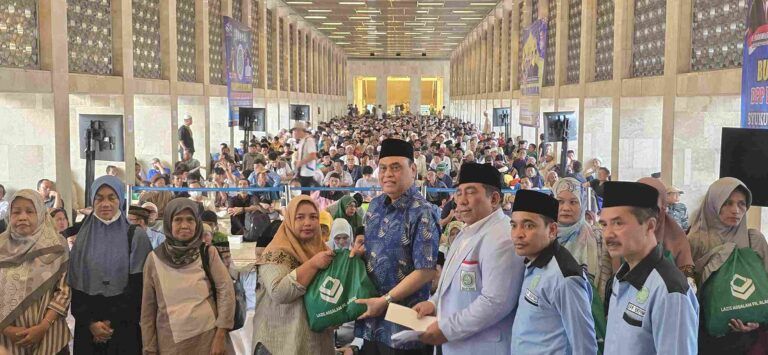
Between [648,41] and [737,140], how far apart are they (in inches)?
299

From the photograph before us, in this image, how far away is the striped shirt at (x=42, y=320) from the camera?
4316mm

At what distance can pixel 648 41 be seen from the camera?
40.9 feet

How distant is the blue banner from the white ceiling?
781 inches

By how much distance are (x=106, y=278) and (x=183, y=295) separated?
0.55 metres

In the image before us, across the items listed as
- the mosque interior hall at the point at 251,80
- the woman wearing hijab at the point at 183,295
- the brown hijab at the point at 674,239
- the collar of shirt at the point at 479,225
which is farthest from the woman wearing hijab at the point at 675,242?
the woman wearing hijab at the point at 183,295

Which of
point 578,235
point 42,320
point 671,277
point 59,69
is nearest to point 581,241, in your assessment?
point 578,235

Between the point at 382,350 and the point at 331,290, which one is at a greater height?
the point at 331,290

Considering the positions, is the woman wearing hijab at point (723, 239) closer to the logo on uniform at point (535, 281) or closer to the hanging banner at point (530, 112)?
the logo on uniform at point (535, 281)

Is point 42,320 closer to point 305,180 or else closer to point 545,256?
point 545,256

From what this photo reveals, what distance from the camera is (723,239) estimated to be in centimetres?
435

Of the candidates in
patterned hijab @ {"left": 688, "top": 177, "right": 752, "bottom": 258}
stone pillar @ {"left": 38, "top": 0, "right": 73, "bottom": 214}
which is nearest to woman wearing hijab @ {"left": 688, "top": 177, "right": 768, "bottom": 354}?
patterned hijab @ {"left": 688, "top": 177, "right": 752, "bottom": 258}

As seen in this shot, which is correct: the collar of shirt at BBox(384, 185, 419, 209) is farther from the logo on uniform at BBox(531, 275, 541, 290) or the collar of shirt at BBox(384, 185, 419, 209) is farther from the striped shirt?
the striped shirt

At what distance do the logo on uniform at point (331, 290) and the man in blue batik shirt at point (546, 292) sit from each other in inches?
35.3

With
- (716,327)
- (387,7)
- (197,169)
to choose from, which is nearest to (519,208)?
(716,327)
